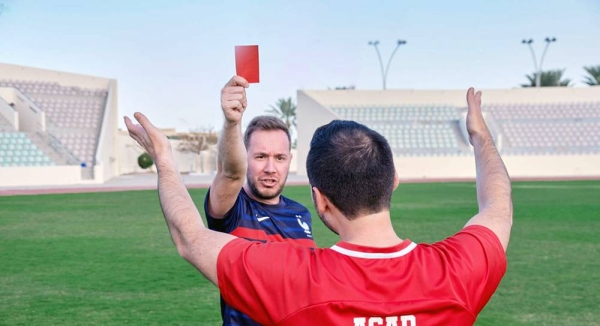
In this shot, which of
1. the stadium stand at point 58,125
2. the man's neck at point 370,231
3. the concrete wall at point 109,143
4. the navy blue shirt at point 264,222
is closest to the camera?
the man's neck at point 370,231

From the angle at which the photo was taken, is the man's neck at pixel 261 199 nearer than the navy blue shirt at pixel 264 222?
No

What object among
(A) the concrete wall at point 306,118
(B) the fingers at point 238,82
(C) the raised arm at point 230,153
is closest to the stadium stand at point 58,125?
(A) the concrete wall at point 306,118

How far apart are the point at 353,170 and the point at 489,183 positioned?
0.57m

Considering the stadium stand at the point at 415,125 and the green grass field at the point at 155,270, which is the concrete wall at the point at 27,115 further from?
the green grass field at the point at 155,270

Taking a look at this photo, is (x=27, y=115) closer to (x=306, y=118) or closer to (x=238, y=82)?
(x=306, y=118)

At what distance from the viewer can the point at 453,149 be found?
47062 mm

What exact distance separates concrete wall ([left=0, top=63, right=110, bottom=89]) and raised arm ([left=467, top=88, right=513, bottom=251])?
45.8 meters

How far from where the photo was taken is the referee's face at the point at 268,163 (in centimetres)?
364

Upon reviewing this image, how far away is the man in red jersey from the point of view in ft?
6.39

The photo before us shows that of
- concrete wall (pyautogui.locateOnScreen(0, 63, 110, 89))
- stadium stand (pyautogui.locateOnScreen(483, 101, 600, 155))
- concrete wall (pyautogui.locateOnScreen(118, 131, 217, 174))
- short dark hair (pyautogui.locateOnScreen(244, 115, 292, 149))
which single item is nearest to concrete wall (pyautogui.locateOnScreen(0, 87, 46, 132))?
concrete wall (pyautogui.locateOnScreen(0, 63, 110, 89))

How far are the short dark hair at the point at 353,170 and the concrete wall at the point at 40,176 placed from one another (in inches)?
1399

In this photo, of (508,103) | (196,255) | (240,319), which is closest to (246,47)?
(196,255)

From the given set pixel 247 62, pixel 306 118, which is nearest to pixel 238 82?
pixel 247 62

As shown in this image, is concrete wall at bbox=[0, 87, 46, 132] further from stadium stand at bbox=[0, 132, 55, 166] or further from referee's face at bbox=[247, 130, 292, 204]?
referee's face at bbox=[247, 130, 292, 204]
